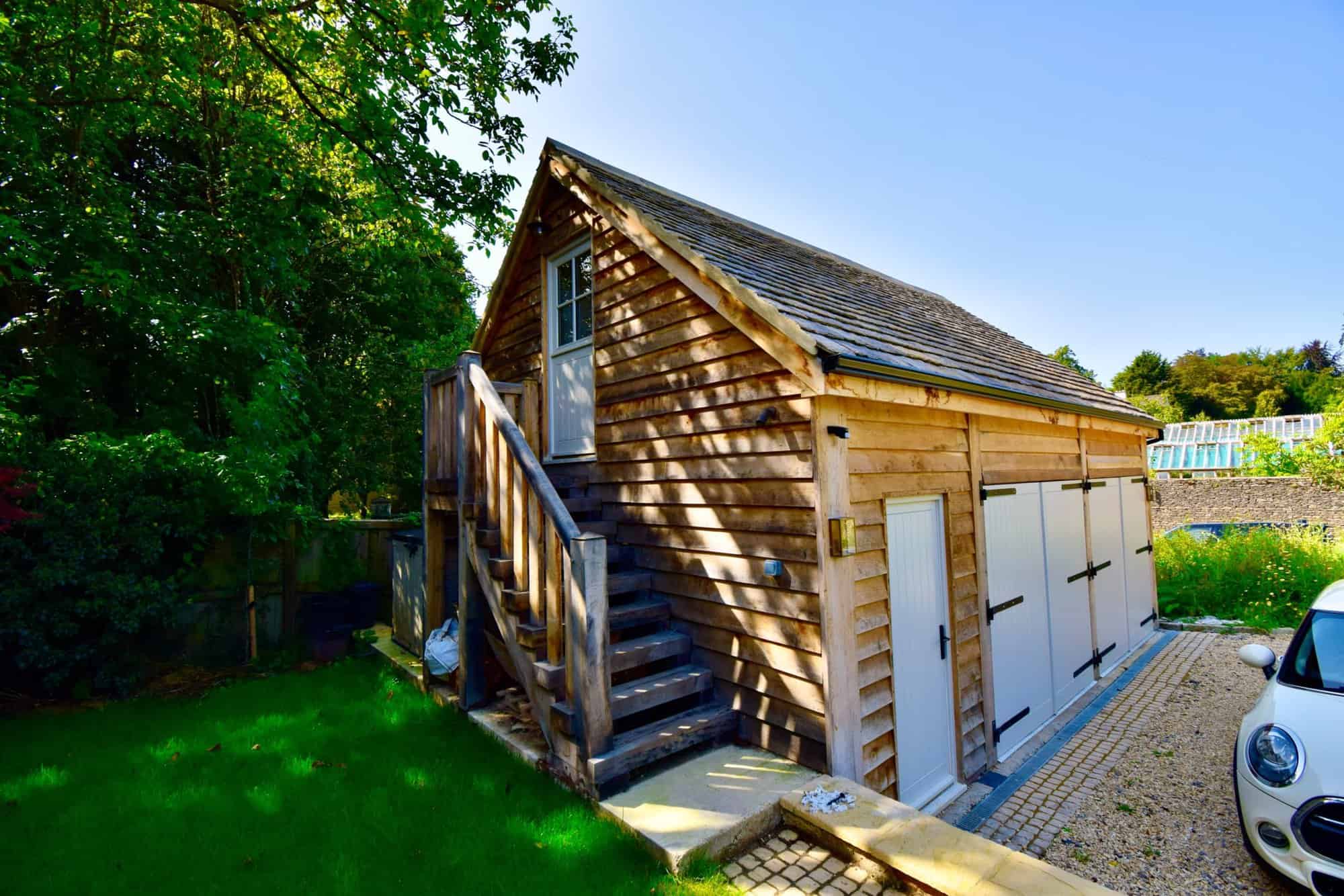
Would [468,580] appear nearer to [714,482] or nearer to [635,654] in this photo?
[635,654]

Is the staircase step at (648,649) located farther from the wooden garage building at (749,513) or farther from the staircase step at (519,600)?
the staircase step at (519,600)

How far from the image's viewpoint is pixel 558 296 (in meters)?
6.05

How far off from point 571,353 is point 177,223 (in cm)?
499

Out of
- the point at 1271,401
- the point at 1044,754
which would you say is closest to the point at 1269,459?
the point at 1044,754

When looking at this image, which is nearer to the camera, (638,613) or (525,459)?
(525,459)

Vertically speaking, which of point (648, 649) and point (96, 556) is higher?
point (96, 556)

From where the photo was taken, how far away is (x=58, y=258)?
18.4 ft

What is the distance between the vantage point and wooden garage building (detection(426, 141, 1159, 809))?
10.9ft

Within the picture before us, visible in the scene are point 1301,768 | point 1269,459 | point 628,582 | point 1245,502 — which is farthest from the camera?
point 1269,459

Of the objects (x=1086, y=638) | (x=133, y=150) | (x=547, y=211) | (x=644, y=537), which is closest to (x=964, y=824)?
(x=644, y=537)

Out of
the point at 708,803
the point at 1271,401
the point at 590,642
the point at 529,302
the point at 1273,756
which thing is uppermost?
the point at 1271,401

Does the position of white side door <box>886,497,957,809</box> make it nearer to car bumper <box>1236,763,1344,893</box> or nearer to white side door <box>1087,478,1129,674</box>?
car bumper <box>1236,763,1344,893</box>

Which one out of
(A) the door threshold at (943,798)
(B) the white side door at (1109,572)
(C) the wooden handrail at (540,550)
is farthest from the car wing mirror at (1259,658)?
(C) the wooden handrail at (540,550)

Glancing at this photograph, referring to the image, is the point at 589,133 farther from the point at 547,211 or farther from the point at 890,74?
the point at 890,74
